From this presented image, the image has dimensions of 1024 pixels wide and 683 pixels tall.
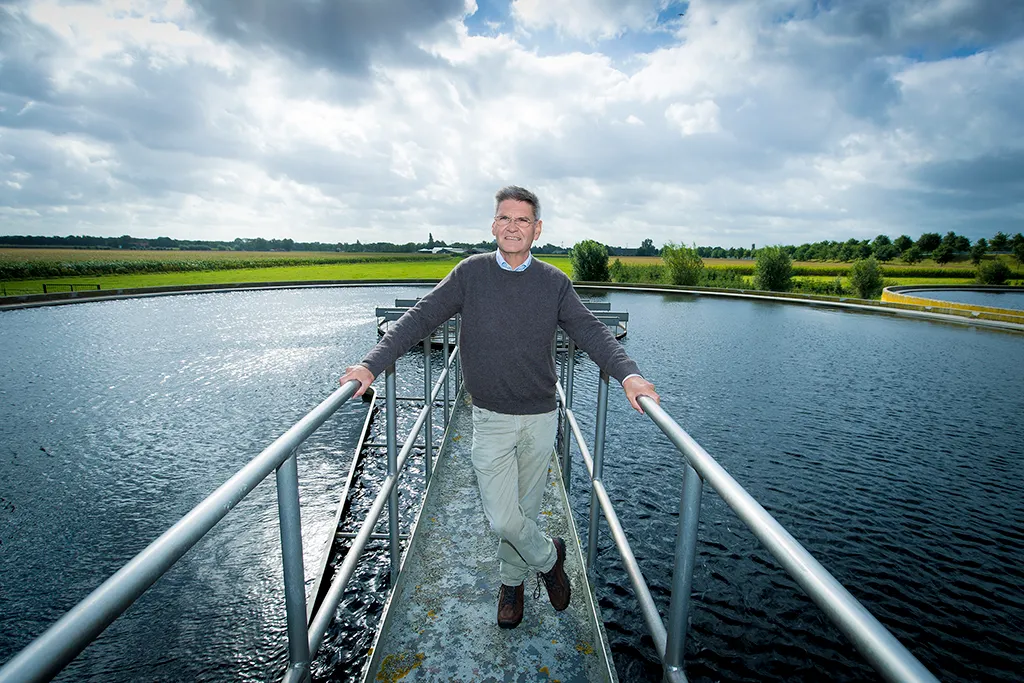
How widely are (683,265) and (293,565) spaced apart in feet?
179

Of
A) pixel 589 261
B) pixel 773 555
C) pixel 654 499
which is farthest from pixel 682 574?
pixel 589 261

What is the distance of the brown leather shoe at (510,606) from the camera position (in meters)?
2.54

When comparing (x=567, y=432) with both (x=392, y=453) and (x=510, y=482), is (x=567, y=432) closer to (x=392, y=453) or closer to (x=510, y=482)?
(x=510, y=482)

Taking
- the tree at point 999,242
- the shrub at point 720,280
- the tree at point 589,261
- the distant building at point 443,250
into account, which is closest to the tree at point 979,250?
the tree at point 999,242

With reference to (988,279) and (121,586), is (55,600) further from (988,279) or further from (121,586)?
(988,279)

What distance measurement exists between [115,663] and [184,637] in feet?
1.88

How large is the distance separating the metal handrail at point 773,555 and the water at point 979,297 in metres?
56.1

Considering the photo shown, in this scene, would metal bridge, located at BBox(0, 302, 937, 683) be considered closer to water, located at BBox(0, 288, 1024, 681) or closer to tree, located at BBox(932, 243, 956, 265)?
water, located at BBox(0, 288, 1024, 681)

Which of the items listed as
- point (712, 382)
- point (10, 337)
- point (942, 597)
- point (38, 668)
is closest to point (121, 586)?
point (38, 668)

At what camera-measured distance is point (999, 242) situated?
303ft

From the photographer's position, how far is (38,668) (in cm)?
70

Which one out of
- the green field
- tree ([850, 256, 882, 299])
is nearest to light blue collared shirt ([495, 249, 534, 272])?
tree ([850, 256, 882, 299])

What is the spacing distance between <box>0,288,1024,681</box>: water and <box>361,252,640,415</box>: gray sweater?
12.8ft

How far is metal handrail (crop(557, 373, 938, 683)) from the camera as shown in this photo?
0.81m
